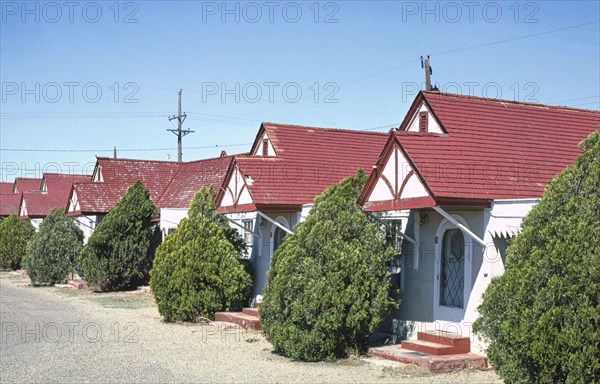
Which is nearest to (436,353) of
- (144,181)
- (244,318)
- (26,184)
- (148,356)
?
(148,356)

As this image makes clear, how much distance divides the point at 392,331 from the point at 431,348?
2.22 meters

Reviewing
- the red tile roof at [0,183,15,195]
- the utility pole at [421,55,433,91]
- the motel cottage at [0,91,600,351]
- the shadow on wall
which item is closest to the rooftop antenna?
the utility pole at [421,55,433,91]

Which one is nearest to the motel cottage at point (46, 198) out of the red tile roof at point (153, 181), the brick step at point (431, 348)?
the red tile roof at point (153, 181)

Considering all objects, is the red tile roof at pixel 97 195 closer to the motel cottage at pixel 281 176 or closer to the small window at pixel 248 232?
the motel cottage at pixel 281 176

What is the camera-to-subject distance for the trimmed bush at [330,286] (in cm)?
1277

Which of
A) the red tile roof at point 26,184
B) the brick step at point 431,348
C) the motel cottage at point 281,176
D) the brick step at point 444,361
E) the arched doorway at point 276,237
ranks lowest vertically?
the brick step at point 444,361

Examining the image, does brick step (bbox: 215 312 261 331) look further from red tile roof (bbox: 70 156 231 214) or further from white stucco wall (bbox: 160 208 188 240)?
red tile roof (bbox: 70 156 231 214)

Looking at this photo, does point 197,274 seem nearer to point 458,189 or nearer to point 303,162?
point 303,162

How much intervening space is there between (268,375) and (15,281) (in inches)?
952

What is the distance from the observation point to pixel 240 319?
1706cm

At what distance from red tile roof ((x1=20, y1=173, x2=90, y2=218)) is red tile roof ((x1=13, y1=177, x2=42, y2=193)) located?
34.2 feet

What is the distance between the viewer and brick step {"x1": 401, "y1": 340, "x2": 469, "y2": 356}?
12.2 m

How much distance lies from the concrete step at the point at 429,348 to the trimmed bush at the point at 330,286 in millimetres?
680

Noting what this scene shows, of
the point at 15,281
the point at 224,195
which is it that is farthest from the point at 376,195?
the point at 15,281
